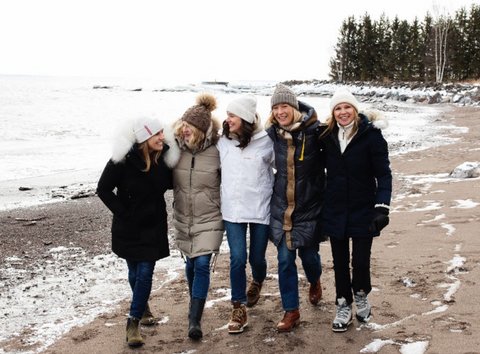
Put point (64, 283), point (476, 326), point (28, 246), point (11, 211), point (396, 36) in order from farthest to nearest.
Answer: point (396, 36) → point (11, 211) → point (28, 246) → point (64, 283) → point (476, 326)

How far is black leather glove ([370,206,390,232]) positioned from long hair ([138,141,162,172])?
162 cm

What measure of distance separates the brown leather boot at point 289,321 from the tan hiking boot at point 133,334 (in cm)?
101

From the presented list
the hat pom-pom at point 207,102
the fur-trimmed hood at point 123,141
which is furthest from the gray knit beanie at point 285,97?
the fur-trimmed hood at point 123,141

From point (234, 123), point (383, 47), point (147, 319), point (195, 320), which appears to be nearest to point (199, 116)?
point (234, 123)

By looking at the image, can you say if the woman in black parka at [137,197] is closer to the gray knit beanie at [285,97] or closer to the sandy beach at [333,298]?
the sandy beach at [333,298]

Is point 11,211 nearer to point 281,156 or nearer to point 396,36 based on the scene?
point 281,156

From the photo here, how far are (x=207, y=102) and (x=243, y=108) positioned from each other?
36 cm

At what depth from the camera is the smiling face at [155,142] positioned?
385 cm

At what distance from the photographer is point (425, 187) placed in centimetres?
894

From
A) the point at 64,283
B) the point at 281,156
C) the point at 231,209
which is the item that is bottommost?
the point at 64,283

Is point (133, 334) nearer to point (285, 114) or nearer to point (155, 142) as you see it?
point (155, 142)

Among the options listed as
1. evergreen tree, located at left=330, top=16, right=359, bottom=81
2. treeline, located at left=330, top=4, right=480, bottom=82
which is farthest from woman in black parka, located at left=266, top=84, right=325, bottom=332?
evergreen tree, located at left=330, top=16, right=359, bottom=81

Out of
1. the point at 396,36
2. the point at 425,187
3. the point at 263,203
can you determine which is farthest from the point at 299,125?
the point at 396,36

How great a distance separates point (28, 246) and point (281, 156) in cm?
390
